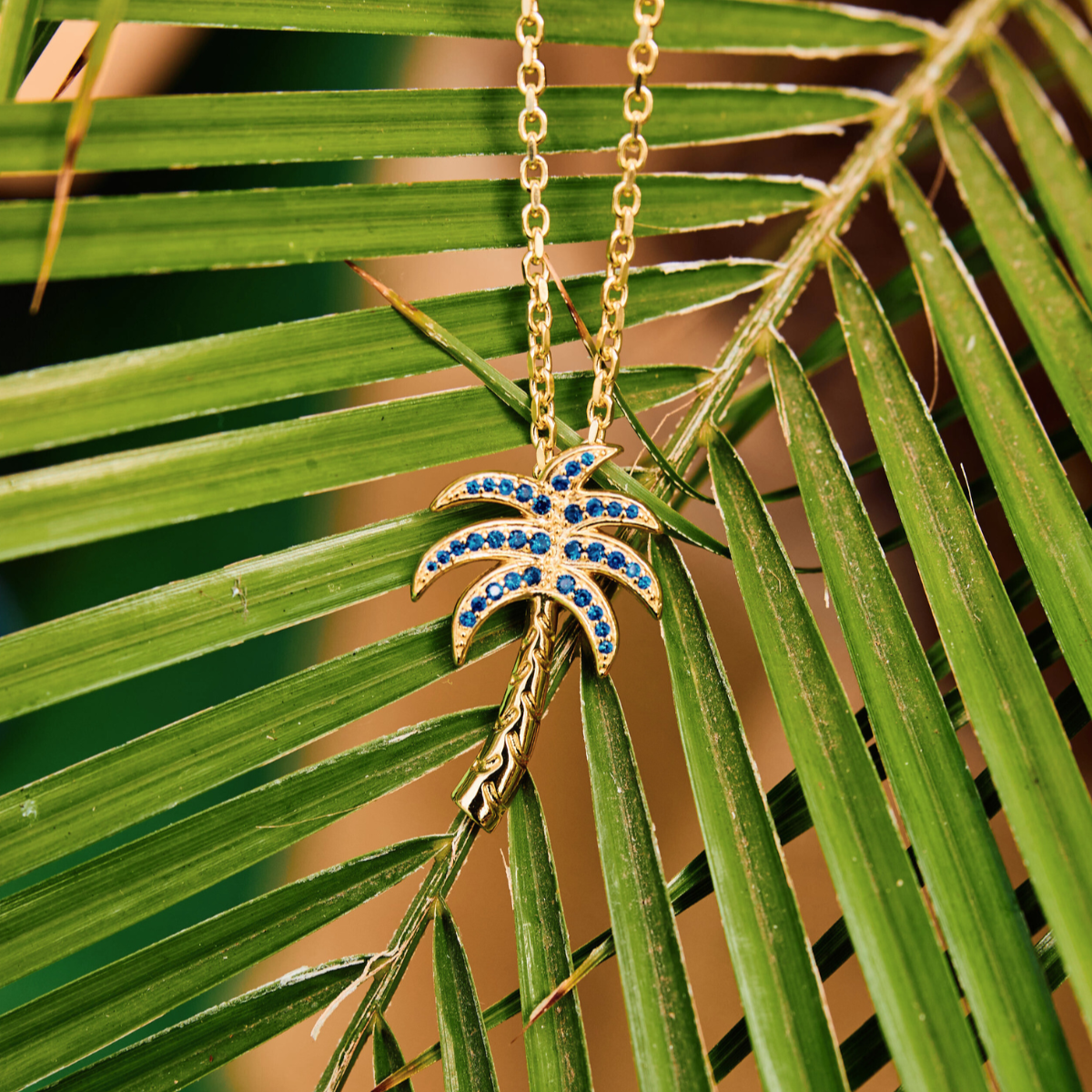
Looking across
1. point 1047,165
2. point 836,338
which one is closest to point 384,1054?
point 836,338

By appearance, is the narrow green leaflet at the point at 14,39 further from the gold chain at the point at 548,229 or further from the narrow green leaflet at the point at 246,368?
the gold chain at the point at 548,229

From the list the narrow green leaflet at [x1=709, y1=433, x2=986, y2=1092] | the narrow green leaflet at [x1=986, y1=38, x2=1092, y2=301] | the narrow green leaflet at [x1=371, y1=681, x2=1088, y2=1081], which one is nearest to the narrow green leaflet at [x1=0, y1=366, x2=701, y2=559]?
the narrow green leaflet at [x1=709, y1=433, x2=986, y2=1092]

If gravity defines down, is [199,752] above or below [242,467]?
below

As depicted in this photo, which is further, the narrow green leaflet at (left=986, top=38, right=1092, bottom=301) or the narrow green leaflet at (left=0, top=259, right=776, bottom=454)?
the narrow green leaflet at (left=986, top=38, right=1092, bottom=301)

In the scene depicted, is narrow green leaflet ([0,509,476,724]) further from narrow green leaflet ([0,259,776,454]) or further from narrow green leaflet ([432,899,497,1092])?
narrow green leaflet ([432,899,497,1092])

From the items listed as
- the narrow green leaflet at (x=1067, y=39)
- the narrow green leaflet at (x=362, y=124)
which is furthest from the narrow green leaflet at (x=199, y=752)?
the narrow green leaflet at (x=1067, y=39)

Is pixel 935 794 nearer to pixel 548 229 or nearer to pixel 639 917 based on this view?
pixel 639 917
